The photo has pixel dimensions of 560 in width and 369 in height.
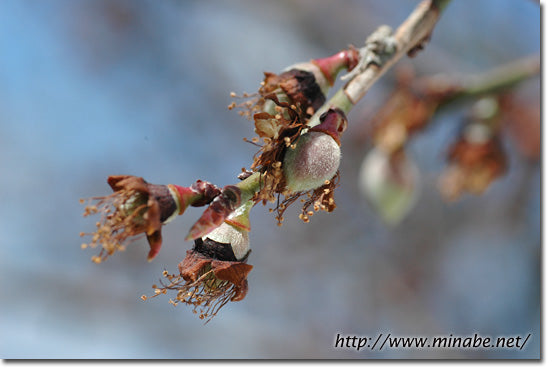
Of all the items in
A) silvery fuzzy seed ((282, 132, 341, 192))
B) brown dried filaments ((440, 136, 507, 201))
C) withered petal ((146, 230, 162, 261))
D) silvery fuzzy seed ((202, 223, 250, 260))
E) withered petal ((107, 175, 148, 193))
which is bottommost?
withered petal ((146, 230, 162, 261))

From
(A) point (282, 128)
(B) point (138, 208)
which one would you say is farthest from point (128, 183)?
(A) point (282, 128)

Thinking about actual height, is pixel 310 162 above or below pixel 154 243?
above

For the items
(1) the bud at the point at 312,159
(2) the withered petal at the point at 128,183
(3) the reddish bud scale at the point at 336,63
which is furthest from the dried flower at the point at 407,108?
(2) the withered petal at the point at 128,183

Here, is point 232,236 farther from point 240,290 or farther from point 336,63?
point 336,63

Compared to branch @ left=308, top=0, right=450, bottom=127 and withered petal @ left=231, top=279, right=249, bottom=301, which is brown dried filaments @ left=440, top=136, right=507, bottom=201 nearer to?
branch @ left=308, top=0, right=450, bottom=127

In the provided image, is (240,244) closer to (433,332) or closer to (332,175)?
(332,175)

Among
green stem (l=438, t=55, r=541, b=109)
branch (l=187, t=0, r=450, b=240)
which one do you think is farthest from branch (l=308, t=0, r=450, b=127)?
green stem (l=438, t=55, r=541, b=109)
